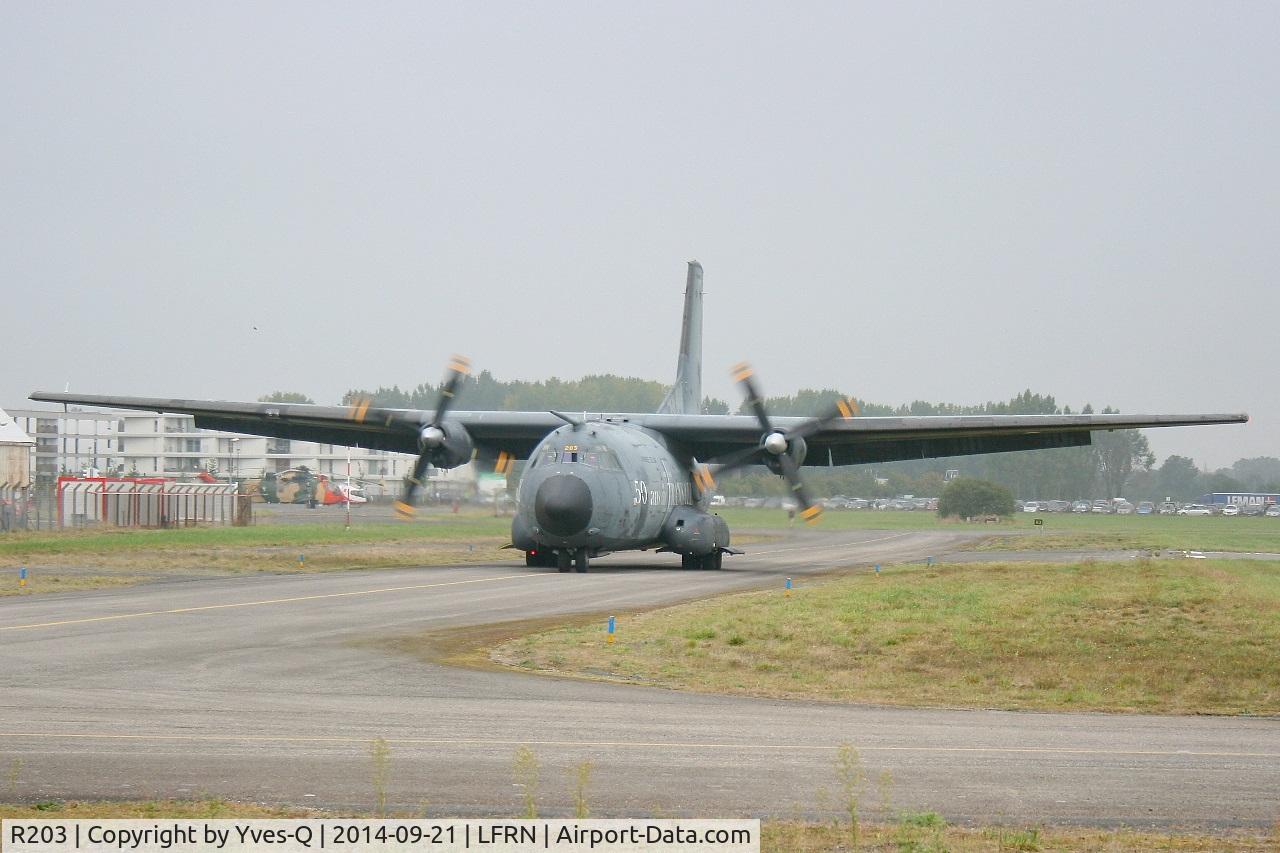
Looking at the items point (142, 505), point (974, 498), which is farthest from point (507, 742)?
point (974, 498)

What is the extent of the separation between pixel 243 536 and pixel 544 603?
27.7 metres

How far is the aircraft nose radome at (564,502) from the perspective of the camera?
34500 mm

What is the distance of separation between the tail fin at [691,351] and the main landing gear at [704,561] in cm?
837

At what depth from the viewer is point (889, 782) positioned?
1066 cm

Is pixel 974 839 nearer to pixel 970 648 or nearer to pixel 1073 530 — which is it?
pixel 970 648

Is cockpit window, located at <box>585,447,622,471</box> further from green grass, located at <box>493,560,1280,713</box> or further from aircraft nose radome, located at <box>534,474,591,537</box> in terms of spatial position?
green grass, located at <box>493,560,1280,713</box>

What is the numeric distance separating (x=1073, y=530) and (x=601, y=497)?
1611 inches

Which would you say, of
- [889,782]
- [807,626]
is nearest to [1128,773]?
[889,782]

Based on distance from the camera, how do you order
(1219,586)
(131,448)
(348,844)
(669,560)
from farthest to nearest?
(131,448) → (669,560) → (1219,586) → (348,844)

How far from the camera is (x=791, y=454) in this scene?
38.4 metres

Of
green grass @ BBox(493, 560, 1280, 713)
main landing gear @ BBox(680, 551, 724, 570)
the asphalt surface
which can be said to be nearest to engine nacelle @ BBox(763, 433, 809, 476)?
main landing gear @ BBox(680, 551, 724, 570)

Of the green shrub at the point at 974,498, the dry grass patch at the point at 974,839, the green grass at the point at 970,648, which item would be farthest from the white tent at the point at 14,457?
the dry grass patch at the point at 974,839

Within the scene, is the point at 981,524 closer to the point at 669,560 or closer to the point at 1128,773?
the point at 669,560

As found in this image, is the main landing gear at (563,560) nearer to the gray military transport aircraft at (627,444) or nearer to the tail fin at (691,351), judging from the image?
the gray military transport aircraft at (627,444)
